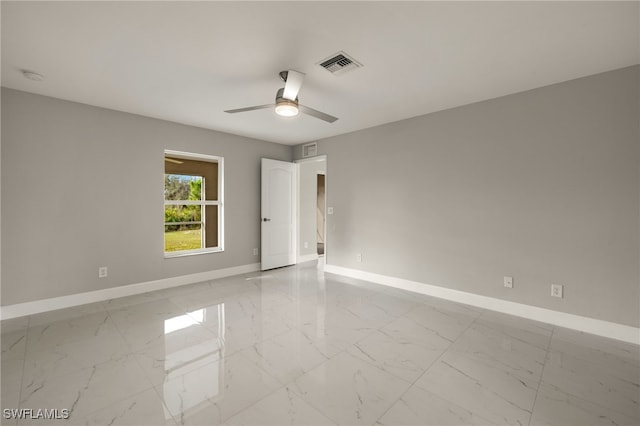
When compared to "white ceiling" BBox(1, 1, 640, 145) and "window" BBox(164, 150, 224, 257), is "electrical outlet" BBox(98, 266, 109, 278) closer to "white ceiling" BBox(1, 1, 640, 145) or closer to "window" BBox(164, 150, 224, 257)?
"white ceiling" BBox(1, 1, 640, 145)

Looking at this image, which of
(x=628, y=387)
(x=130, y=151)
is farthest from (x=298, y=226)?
(x=628, y=387)

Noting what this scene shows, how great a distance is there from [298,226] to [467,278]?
10.7ft

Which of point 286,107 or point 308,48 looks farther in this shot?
point 286,107

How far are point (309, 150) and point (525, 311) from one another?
4127 mm

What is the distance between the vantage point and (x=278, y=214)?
5.38 m

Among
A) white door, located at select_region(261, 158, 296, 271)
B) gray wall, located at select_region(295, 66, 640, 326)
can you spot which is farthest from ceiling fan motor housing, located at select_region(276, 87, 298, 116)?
white door, located at select_region(261, 158, 296, 271)

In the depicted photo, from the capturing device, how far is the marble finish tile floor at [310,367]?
1629mm

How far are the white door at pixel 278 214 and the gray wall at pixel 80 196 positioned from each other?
1.15 m

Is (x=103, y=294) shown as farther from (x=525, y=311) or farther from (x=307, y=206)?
(x=525, y=311)

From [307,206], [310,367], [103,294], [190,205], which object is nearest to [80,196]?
[103,294]

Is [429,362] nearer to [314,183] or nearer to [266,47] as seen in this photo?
[266,47]

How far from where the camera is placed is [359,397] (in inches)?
69.2

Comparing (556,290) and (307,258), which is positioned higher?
(556,290)

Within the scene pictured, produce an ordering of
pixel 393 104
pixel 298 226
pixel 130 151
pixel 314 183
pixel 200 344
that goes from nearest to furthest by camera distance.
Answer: pixel 200 344
pixel 393 104
pixel 130 151
pixel 298 226
pixel 314 183
